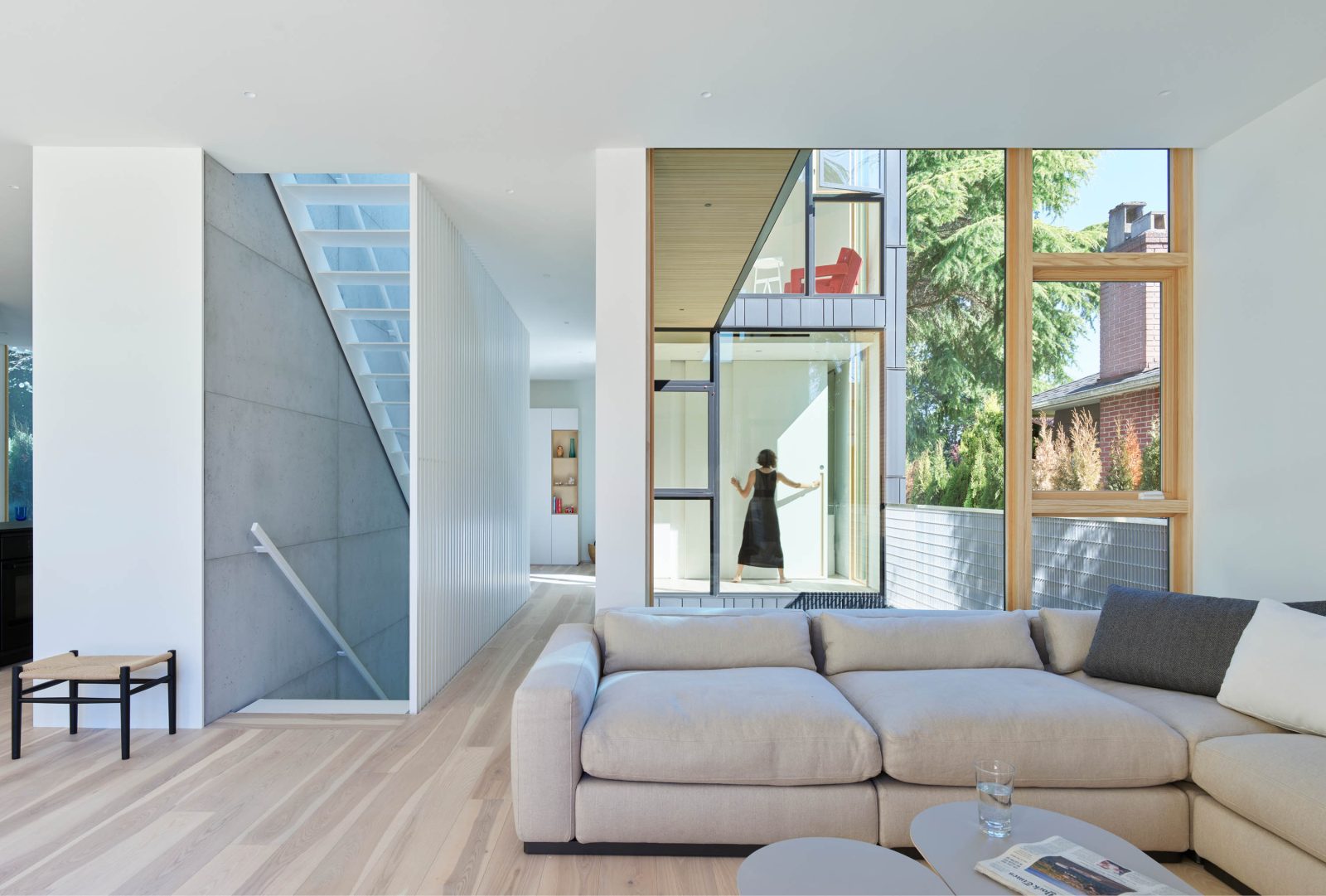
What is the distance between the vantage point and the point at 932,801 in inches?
99.8

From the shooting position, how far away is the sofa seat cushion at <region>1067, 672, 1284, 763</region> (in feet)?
8.54

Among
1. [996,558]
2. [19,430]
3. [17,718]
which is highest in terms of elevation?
[19,430]

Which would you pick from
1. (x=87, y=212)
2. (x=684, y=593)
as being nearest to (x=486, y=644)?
(x=684, y=593)

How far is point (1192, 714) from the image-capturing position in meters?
2.71

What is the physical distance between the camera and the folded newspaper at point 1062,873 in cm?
163

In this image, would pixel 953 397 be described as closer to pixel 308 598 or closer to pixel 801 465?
pixel 801 465

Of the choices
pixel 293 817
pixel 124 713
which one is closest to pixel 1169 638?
pixel 293 817

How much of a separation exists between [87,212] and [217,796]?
9.56ft

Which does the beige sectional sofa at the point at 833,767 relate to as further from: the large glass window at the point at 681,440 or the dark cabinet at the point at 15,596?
the dark cabinet at the point at 15,596

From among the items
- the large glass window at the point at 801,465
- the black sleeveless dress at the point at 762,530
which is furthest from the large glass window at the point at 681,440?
the black sleeveless dress at the point at 762,530

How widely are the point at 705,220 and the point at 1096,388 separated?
7.32ft

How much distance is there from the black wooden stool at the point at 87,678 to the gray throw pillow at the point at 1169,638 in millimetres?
4087

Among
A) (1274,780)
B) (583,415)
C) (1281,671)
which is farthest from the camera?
(583,415)

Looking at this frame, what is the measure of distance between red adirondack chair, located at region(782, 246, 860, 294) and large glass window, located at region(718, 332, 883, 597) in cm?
24
